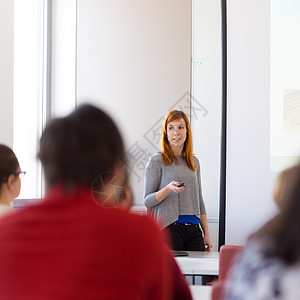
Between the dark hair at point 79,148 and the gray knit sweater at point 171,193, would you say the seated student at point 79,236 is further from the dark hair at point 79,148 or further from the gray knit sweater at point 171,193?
the gray knit sweater at point 171,193

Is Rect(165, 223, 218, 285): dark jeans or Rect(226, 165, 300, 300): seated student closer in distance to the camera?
Rect(226, 165, 300, 300): seated student

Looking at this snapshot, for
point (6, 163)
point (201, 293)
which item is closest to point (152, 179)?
point (201, 293)

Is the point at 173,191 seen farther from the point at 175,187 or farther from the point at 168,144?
the point at 168,144

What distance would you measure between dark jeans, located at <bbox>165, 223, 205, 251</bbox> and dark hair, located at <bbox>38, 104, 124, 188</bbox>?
2.43m

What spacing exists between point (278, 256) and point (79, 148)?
468 millimetres

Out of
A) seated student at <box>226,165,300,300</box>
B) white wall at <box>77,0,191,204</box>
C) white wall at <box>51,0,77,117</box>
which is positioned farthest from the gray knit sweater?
seated student at <box>226,165,300,300</box>

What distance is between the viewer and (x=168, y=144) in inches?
145

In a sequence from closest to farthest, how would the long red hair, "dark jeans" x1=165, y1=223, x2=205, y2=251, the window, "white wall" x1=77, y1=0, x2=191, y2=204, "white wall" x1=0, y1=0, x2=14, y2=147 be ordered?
"dark jeans" x1=165, y1=223, x2=205, y2=251 → the long red hair → "white wall" x1=0, y1=0, x2=14, y2=147 → the window → "white wall" x1=77, y1=0, x2=191, y2=204

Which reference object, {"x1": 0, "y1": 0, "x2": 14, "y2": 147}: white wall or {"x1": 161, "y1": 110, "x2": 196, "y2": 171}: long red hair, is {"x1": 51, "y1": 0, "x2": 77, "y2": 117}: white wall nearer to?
{"x1": 0, "y1": 0, "x2": 14, "y2": 147}: white wall

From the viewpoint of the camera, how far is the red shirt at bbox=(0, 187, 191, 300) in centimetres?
104

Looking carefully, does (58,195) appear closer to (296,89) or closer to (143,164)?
(296,89)

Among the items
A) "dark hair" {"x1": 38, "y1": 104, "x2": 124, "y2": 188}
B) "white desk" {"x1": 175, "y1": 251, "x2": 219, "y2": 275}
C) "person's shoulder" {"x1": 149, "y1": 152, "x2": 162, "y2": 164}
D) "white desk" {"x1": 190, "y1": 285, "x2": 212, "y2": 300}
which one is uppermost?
"dark hair" {"x1": 38, "y1": 104, "x2": 124, "y2": 188}

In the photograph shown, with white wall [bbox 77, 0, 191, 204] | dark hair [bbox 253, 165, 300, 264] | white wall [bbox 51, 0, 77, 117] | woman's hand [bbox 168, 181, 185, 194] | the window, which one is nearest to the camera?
dark hair [bbox 253, 165, 300, 264]

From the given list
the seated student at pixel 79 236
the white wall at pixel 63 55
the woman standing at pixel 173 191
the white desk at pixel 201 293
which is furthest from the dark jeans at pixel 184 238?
the seated student at pixel 79 236
